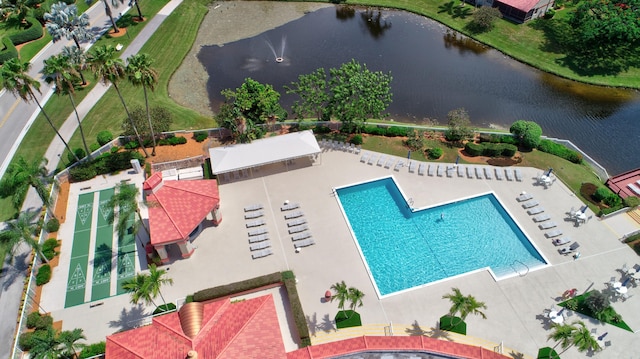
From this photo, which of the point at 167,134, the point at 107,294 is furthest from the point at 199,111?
the point at 107,294

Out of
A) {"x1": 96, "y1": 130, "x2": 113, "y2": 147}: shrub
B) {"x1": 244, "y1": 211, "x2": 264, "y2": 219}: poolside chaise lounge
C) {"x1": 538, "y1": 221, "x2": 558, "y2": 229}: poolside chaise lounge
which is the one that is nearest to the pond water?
{"x1": 96, "y1": 130, "x2": 113, "y2": 147}: shrub

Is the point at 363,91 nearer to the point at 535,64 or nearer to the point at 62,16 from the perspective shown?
the point at 535,64

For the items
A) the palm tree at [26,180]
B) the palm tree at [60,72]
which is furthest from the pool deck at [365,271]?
the palm tree at [60,72]

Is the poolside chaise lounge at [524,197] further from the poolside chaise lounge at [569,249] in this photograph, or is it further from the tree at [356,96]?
the tree at [356,96]

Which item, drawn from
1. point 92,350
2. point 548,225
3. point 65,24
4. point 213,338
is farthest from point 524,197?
point 65,24

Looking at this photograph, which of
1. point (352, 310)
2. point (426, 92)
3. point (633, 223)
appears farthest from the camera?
point (426, 92)

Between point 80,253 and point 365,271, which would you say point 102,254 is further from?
point 365,271
